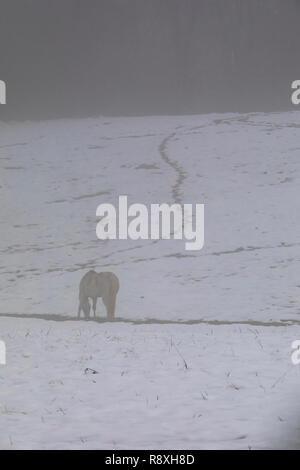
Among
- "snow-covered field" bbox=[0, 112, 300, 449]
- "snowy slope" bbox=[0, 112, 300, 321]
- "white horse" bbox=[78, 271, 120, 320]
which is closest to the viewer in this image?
"snow-covered field" bbox=[0, 112, 300, 449]

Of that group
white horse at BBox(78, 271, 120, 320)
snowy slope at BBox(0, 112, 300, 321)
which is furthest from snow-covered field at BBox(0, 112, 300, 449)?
white horse at BBox(78, 271, 120, 320)

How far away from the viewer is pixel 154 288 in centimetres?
1858

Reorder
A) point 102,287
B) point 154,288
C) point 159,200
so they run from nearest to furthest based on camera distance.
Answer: point 102,287, point 154,288, point 159,200

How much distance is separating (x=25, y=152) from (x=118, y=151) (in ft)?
15.0

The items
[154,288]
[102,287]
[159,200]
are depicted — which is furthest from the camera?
[159,200]

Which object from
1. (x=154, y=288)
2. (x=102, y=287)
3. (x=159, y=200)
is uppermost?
(x=159, y=200)

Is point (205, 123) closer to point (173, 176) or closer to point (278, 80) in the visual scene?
point (278, 80)

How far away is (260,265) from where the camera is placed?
1989cm

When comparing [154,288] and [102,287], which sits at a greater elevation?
[154,288]

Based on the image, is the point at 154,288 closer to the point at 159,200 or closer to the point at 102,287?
the point at 102,287

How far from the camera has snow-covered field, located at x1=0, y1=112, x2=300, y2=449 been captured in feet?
27.7

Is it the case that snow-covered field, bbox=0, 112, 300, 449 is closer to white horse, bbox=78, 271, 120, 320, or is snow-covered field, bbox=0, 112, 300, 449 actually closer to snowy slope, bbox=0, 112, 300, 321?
snowy slope, bbox=0, 112, 300, 321

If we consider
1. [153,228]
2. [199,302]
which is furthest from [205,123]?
[199,302]

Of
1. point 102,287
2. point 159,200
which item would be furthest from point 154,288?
point 159,200
